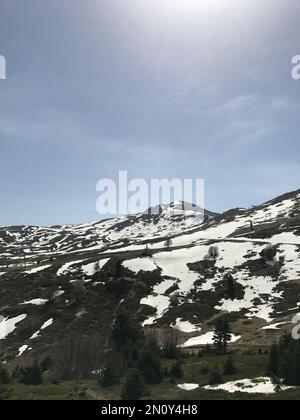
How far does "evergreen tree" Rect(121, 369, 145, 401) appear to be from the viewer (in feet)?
101

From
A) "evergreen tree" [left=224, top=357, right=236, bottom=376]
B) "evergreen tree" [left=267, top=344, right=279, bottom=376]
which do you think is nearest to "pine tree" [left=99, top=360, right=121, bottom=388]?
"evergreen tree" [left=224, top=357, right=236, bottom=376]

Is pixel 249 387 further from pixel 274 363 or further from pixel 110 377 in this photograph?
pixel 110 377

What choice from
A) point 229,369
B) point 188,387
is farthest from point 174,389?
point 229,369

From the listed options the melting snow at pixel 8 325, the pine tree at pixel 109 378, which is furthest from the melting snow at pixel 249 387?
the melting snow at pixel 8 325


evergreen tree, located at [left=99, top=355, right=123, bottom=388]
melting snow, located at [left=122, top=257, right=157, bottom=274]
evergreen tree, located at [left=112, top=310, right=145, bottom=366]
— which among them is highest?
melting snow, located at [left=122, top=257, right=157, bottom=274]

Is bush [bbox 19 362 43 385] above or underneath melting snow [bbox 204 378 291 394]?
underneath

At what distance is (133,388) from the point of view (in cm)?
3102

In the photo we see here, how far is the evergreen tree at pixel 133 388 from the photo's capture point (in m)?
30.8

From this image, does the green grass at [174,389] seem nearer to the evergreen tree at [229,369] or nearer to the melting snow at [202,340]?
the evergreen tree at [229,369]

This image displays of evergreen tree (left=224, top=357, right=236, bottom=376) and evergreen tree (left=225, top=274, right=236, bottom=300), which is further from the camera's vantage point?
evergreen tree (left=225, top=274, right=236, bottom=300)

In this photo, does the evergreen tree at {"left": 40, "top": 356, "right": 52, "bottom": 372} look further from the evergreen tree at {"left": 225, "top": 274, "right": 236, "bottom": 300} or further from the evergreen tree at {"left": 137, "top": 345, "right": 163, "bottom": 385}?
the evergreen tree at {"left": 225, "top": 274, "right": 236, "bottom": 300}

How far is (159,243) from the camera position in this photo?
153125 millimetres
